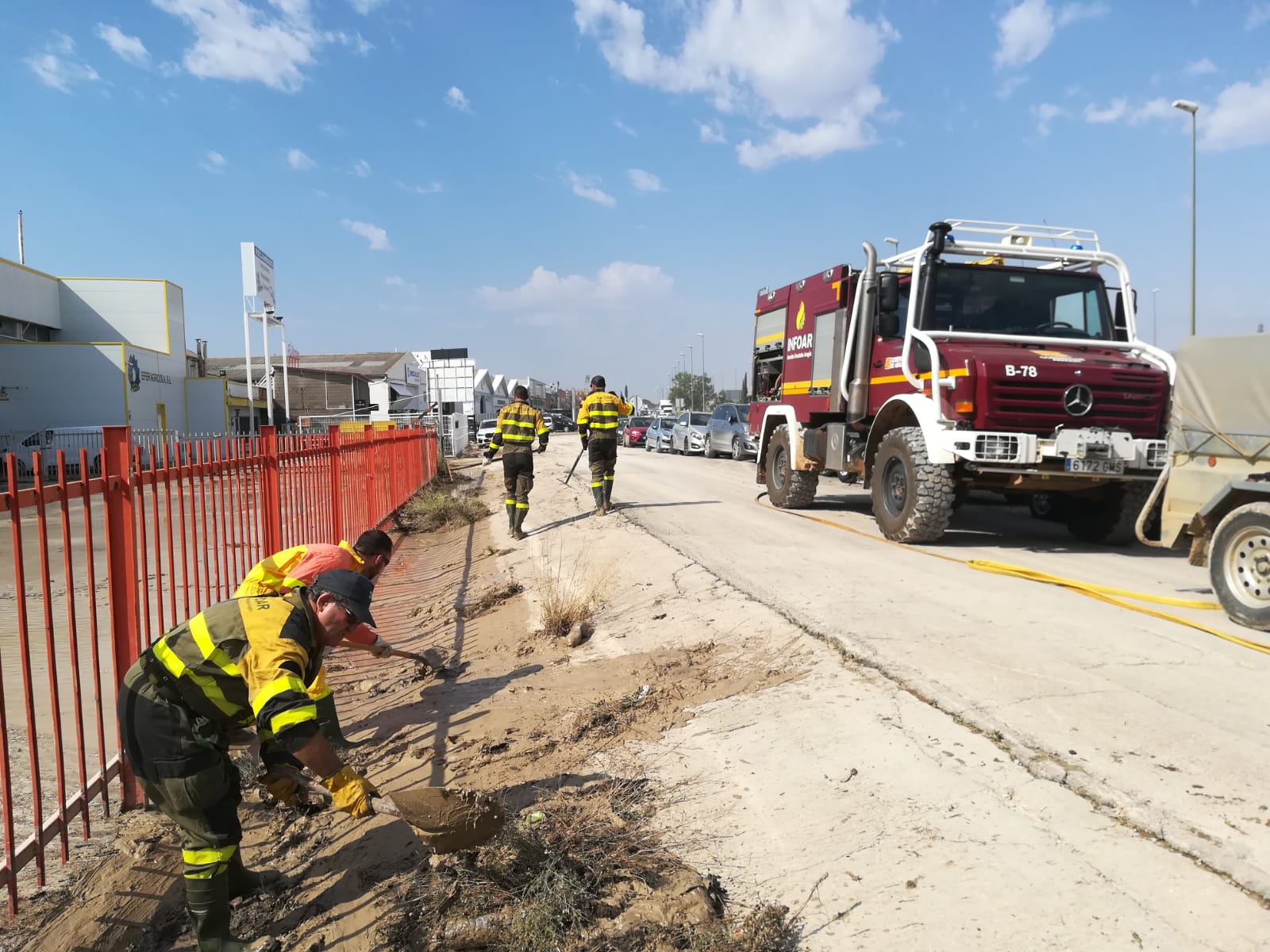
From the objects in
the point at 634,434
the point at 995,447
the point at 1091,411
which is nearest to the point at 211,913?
the point at 995,447

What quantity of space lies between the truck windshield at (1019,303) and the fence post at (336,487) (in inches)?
239

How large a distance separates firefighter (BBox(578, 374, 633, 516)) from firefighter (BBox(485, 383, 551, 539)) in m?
0.70

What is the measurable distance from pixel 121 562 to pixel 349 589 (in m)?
1.40

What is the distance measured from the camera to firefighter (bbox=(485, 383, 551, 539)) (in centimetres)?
1026

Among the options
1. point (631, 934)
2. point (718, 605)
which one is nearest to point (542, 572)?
point (718, 605)

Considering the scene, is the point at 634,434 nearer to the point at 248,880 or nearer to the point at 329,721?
the point at 329,721

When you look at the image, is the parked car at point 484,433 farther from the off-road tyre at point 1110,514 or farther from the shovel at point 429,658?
the shovel at point 429,658

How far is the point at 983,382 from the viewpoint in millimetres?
7684

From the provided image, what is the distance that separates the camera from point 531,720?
4.64 metres

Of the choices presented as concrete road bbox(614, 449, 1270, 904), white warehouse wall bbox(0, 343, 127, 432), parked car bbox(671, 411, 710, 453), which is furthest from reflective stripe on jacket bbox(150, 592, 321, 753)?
white warehouse wall bbox(0, 343, 127, 432)

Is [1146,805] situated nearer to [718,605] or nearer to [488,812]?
[488,812]

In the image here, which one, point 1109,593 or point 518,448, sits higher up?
point 518,448

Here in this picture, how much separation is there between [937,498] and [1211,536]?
8.35 ft

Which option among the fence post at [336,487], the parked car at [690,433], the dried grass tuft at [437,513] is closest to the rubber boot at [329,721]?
the fence post at [336,487]
